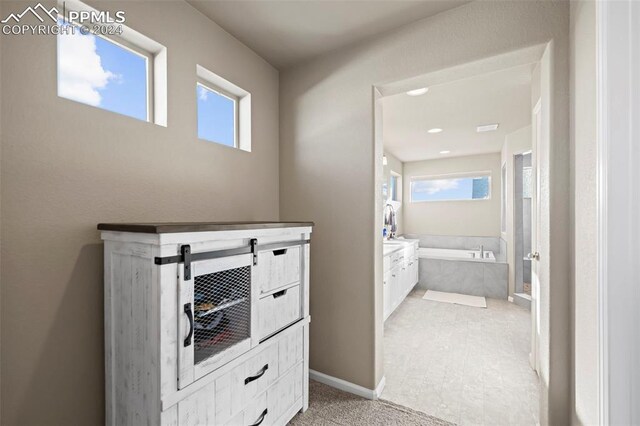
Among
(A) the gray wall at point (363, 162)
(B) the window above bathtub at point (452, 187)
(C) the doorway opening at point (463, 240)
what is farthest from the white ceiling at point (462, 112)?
(A) the gray wall at point (363, 162)

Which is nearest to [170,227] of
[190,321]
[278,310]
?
[190,321]

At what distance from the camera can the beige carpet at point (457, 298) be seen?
4.05 metres

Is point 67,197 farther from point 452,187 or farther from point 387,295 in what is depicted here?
point 452,187

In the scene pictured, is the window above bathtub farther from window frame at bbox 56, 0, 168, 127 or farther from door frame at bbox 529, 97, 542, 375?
window frame at bbox 56, 0, 168, 127

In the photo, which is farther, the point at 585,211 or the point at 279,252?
the point at 279,252

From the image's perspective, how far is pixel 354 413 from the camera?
183 centimetres

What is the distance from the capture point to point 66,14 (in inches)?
50.6

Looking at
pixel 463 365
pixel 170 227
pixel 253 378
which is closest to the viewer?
pixel 170 227

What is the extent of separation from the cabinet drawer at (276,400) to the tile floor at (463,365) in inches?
29.8

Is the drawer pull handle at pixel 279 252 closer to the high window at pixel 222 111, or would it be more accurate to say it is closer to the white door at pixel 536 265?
the high window at pixel 222 111

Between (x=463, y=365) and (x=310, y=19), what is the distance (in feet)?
9.81

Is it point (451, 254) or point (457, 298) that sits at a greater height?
point (451, 254)

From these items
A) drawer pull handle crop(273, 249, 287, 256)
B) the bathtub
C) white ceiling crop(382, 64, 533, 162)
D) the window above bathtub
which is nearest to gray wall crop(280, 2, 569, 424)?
drawer pull handle crop(273, 249, 287, 256)

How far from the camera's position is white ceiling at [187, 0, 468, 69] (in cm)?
167
